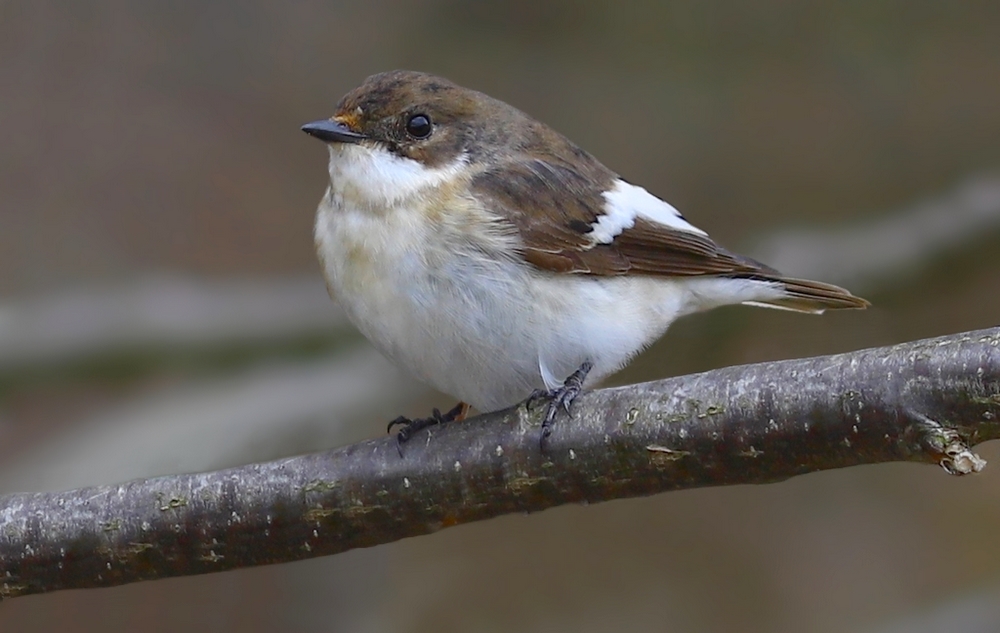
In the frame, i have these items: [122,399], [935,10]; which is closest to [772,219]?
[935,10]

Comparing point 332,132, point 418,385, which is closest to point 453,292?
point 332,132

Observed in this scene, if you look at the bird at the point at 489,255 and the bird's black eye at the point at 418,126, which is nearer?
the bird at the point at 489,255

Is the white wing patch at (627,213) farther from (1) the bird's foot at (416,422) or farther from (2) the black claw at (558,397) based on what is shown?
(1) the bird's foot at (416,422)

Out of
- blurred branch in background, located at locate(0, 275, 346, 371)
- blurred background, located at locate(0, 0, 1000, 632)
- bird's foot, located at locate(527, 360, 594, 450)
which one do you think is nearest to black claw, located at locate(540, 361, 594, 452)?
bird's foot, located at locate(527, 360, 594, 450)

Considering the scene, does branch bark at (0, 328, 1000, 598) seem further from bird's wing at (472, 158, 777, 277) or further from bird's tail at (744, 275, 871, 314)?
bird's tail at (744, 275, 871, 314)

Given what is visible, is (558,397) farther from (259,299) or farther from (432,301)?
(259,299)

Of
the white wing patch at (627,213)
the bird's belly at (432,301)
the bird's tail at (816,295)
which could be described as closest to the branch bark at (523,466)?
the bird's belly at (432,301)
